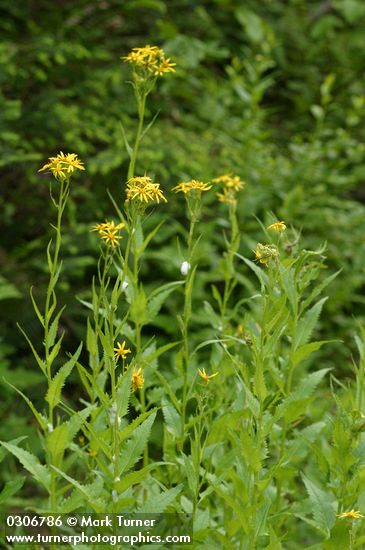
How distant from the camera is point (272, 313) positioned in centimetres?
116

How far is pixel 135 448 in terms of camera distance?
1159mm

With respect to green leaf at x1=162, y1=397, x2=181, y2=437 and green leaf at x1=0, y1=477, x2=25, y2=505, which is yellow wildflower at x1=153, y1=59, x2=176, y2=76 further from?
green leaf at x1=0, y1=477, x2=25, y2=505

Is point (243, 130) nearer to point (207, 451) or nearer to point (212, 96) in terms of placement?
point (212, 96)

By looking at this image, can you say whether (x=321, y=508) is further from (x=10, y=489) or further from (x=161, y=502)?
(x=10, y=489)

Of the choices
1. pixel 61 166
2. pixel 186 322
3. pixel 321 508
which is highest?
pixel 61 166

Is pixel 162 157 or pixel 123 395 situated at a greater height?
pixel 162 157

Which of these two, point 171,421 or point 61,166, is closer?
point 61,166

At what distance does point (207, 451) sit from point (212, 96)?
8.34 feet

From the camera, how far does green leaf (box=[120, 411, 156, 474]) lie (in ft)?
3.77

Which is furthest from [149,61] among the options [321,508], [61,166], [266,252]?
[321,508]

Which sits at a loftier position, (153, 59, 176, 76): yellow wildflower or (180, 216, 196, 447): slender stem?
(153, 59, 176, 76): yellow wildflower

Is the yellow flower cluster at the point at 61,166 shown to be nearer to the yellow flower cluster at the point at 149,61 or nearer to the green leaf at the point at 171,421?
the yellow flower cluster at the point at 149,61

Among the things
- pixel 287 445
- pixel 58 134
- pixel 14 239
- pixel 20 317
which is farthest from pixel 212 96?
pixel 287 445

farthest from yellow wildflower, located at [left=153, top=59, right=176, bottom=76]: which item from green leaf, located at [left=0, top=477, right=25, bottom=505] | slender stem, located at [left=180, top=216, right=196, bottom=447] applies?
green leaf, located at [left=0, top=477, right=25, bottom=505]
